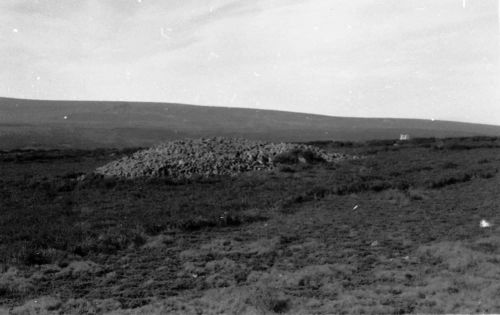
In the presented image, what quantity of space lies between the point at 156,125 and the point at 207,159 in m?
66.9

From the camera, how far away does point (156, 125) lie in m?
89.8

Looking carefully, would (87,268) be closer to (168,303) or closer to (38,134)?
(168,303)

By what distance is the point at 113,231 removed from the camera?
39.9 ft

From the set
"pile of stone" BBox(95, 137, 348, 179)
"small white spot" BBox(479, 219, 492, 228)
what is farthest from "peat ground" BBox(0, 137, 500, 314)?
"pile of stone" BBox(95, 137, 348, 179)

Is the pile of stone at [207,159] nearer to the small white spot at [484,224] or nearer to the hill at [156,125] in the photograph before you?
the small white spot at [484,224]

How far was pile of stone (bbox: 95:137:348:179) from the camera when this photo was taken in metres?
23.4

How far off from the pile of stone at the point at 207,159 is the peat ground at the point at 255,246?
280cm

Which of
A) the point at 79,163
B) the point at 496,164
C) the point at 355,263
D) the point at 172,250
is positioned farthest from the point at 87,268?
the point at 79,163

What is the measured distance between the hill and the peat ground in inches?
1672

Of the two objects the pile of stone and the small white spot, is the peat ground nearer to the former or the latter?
the small white spot

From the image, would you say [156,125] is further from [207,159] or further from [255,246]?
[255,246]

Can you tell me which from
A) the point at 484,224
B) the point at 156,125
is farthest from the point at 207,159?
the point at 156,125

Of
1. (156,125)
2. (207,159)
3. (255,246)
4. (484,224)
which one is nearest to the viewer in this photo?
(255,246)

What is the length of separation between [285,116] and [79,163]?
289ft
